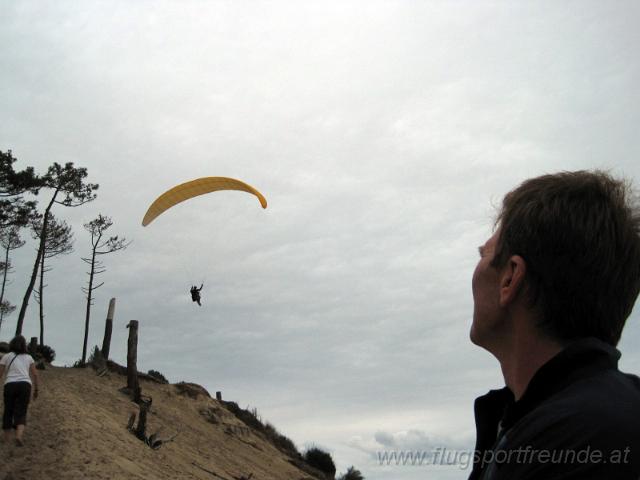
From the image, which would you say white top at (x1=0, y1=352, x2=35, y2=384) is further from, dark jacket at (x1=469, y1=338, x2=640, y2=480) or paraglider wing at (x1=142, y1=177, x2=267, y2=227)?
dark jacket at (x1=469, y1=338, x2=640, y2=480)

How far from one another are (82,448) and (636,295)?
12753mm

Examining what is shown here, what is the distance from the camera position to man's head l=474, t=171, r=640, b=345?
1654 mm

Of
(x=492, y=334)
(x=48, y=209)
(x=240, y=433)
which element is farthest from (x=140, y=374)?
(x=492, y=334)

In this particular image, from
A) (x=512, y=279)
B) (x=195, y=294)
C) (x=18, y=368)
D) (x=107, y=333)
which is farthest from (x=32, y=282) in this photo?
(x=512, y=279)

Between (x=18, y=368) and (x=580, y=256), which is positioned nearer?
(x=580, y=256)

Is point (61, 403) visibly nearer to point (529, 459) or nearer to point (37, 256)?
point (37, 256)

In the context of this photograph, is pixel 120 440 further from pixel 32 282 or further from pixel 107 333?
pixel 32 282

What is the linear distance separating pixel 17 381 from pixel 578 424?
11.9 metres

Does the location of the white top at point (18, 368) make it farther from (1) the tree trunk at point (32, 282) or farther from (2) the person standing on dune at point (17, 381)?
(1) the tree trunk at point (32, 282)

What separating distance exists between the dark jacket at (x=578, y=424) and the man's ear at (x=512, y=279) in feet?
0.87

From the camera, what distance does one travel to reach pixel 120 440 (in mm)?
14273

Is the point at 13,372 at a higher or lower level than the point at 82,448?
→ higher

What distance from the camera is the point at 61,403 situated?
1535cm

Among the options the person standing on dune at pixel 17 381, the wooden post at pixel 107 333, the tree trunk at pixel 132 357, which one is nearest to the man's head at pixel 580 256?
the person standing on dune at pixel 17 381
